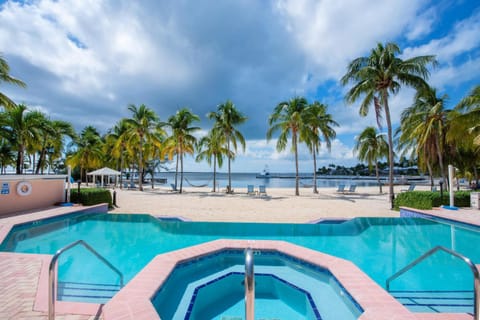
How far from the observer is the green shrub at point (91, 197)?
11.0m

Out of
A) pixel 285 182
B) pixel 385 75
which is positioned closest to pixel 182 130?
pixel 385 75

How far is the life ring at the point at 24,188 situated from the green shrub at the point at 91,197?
6.06 ft

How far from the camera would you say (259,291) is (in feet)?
A: 12.9

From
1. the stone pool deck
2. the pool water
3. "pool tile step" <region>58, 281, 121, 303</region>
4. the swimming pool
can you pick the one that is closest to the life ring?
the swimming pool

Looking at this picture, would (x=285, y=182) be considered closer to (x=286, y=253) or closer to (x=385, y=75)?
(x=385, y=75)

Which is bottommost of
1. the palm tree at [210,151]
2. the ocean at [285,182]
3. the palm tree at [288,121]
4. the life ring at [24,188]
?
the ocean at [285,182]

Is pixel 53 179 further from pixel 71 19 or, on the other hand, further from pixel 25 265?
pixel 25 265

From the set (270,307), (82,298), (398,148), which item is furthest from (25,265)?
(398,148)

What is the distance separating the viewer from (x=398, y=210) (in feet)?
35.8

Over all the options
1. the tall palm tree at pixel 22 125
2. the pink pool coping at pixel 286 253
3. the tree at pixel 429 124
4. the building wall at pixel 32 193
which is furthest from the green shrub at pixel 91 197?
the tree at pixel 429 124

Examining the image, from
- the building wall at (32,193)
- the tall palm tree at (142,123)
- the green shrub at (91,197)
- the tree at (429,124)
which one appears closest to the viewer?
the building wall at (32,193)

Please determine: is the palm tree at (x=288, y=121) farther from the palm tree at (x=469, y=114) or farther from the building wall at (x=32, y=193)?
the building wall at (x=32, y=193)

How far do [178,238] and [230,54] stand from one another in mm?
9923

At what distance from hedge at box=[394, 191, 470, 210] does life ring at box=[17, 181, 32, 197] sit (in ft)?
55.0
